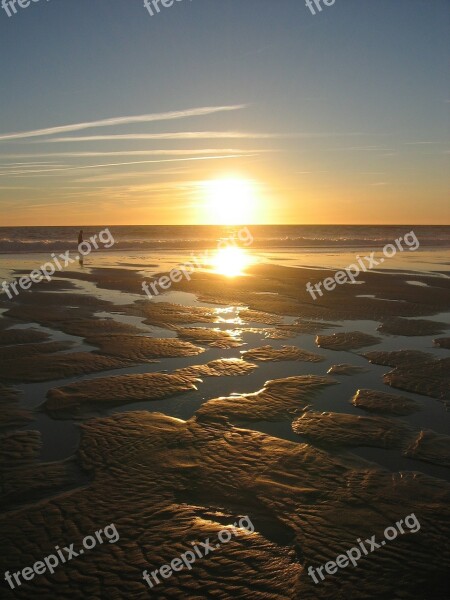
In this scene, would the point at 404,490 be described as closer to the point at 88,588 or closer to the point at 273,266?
the point at 88,588

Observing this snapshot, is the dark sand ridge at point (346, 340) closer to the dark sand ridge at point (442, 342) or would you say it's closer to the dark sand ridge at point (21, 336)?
the dark sand ridge at point (442, 342)

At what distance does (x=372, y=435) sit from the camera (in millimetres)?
7824

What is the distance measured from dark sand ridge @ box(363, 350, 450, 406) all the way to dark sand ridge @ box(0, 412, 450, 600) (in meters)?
3.69

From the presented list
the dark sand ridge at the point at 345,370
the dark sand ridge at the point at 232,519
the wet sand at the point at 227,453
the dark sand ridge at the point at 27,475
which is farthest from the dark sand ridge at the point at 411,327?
the dark sand ridge at the point at 27,475

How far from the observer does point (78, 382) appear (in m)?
10.2

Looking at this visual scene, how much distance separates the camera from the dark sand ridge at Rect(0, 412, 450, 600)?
4602 mm

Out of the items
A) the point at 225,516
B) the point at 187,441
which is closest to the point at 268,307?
the point at 187,441

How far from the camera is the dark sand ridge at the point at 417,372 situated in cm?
1005

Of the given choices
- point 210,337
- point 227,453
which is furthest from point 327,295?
point 227,453

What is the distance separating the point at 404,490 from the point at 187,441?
3.08 meters

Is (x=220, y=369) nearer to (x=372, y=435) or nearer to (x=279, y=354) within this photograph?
(x=279, y=354)

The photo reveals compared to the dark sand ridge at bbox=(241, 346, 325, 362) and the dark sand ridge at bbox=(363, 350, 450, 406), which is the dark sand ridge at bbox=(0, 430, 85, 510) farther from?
the dark sand ridge at bbox=(363, 350, 450, 406)

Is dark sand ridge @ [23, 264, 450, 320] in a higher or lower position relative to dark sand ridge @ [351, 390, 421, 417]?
higher

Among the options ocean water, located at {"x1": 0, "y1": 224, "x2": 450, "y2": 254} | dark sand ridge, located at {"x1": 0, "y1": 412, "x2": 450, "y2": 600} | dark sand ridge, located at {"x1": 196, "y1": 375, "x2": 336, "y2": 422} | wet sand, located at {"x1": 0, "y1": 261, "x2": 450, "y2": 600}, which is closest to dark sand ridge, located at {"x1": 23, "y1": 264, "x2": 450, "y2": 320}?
wet sand, located at {"x1": 0, "y1": 261, "x2": 450, "y2": 600}
